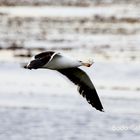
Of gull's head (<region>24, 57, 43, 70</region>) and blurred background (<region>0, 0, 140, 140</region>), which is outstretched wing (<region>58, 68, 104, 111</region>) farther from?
gull's head (<region>24, 57, 43, 70</region>)

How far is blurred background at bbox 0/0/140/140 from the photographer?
15336mm

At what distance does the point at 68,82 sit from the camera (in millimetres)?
8867

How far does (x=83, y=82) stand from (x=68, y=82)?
0.64 ft

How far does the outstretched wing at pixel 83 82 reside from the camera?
8828 mm

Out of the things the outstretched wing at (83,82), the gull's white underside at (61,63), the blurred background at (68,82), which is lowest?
the blurred background at (68,82)

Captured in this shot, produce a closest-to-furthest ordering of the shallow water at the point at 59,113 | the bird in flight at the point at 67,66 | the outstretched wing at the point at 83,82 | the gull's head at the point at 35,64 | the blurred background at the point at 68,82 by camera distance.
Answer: the gull's head at the point at 35,64 < the bird in flight at the point at 67,66 < the outstretched wing at the point at 83,82 < the shallow water at the point at 59,113 < the blurred background at the point at 68,82

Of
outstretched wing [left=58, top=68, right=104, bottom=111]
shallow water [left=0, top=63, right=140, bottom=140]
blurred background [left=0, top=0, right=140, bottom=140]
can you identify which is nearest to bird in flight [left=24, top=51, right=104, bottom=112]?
outstretched wing [left=58, top=68, right=104, bottom=111]

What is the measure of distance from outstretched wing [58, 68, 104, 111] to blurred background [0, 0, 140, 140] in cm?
11

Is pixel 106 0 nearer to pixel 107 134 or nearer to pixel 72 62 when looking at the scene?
pixel 107 134

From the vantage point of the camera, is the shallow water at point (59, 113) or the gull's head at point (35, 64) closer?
the gull's head at point (35, 64)

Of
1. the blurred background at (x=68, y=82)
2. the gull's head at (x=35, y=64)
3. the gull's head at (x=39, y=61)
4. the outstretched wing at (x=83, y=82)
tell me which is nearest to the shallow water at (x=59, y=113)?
the blurred background at (x=68, y=82)

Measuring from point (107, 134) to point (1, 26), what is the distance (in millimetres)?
21107

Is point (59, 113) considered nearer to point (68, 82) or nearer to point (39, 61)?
point (68, 82)

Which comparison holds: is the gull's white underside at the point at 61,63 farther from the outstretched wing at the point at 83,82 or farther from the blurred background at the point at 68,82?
the blurred background at the point at 68,82
